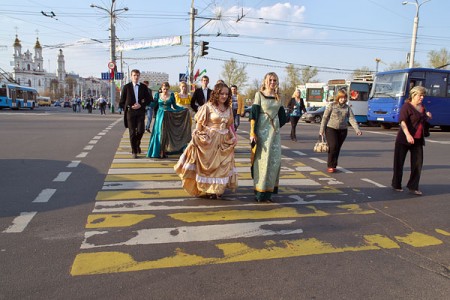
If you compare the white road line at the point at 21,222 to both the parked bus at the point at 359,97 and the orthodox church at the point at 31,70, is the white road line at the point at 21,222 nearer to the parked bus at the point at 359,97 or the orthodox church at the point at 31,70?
the parked bus at the point at 359,97

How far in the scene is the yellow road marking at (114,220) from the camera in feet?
14.1

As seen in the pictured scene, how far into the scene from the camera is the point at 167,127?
9.04m

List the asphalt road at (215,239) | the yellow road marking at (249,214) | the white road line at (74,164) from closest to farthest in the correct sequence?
the asphalt road at (215,239) < the yellow road marking at (249,214) < the white road line at (74,164)

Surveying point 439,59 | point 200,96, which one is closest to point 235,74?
point 439,59

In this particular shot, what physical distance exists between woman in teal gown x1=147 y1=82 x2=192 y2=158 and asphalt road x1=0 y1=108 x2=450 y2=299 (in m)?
1.85

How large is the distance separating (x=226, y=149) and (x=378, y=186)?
A: 3.07 metres

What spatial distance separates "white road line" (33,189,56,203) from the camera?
5.19 meters

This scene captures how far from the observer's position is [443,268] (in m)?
3.43

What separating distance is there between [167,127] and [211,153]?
3.97m

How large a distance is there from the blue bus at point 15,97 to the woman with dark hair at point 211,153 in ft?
129

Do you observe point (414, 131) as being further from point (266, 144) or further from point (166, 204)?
point (166, 204)

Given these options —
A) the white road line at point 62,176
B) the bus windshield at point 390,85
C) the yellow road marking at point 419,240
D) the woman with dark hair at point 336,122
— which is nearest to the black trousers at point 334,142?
the woman with dark hair at point 336,122

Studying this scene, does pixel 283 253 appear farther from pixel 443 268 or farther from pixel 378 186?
pixel 378 186

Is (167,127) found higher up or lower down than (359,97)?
lower down
